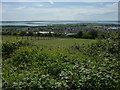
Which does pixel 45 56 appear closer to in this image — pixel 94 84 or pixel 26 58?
pixel 26 58

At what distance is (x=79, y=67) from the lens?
11.7 ft

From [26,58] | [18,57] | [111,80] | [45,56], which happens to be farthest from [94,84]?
[18,57]

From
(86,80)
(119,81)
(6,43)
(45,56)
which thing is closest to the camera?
(86,80)

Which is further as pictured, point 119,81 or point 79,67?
point 79,67

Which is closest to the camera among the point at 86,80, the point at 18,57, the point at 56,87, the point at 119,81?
the point at 56,87

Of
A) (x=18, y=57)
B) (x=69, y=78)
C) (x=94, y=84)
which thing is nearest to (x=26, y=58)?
(x=18, y=57)

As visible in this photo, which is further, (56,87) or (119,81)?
(119,81)

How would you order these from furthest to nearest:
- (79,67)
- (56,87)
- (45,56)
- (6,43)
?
(6,43) < (45,56) < (79,67) < (56,87)

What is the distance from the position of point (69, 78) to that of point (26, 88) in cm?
87

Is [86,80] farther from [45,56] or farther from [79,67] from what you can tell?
[45,56]

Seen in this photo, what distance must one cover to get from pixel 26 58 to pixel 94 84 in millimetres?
2830

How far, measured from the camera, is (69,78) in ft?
10.2

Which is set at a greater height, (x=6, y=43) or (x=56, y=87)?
(x=6, y=43)

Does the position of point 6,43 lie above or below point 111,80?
above
